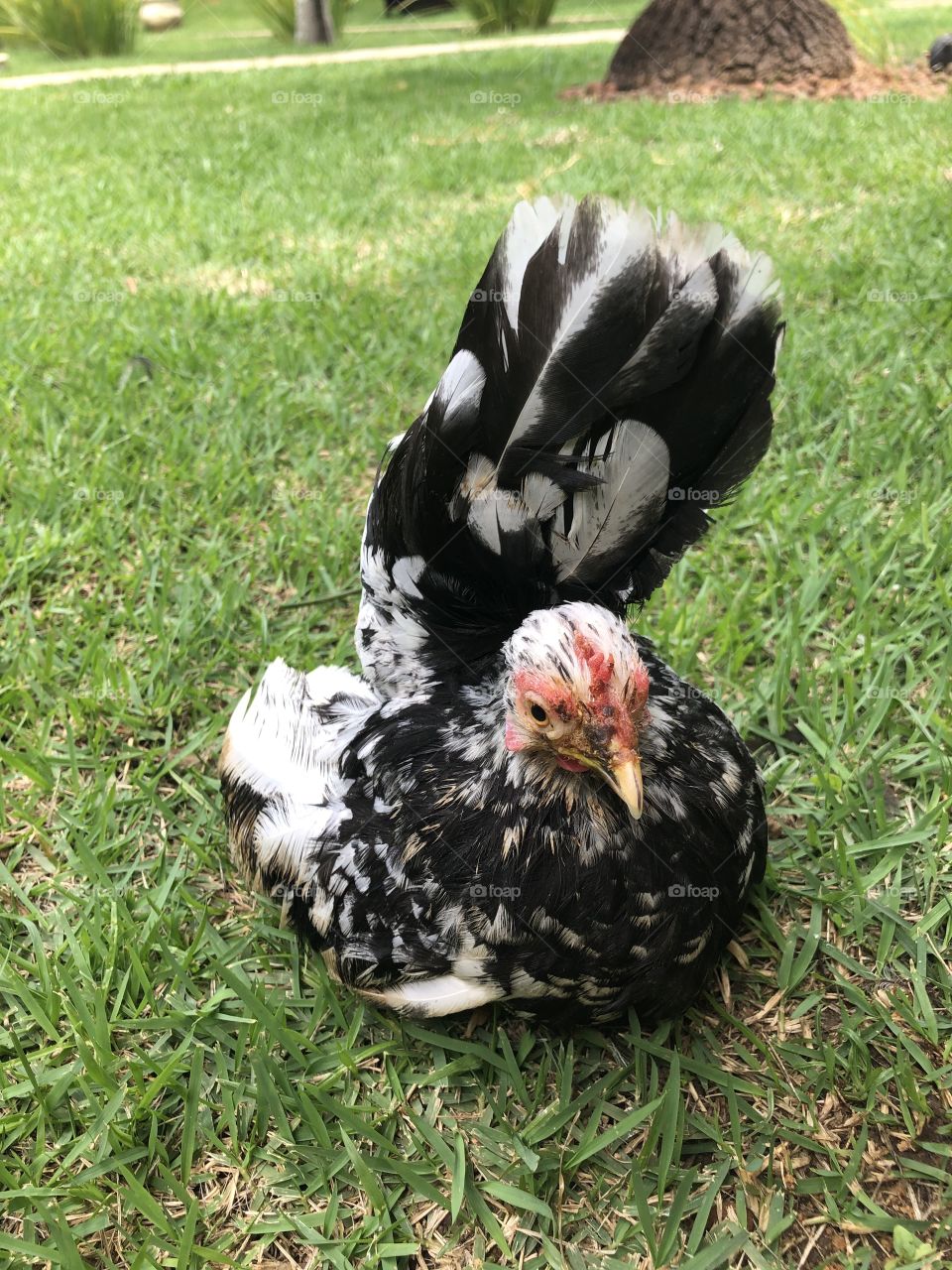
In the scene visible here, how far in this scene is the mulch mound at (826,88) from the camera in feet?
25.3

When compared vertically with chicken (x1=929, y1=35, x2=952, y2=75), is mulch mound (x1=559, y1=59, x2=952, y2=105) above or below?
below

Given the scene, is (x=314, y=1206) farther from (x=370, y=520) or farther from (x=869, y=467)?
(x=869, y=467)

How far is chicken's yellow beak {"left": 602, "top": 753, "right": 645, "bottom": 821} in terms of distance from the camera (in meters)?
1.42

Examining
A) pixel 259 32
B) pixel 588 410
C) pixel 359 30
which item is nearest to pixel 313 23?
pixel 359 30

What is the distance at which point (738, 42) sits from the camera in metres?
8.20

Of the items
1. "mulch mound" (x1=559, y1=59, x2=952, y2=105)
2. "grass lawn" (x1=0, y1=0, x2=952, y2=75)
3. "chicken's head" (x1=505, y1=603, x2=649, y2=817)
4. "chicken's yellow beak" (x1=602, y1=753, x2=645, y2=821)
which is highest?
"grass lawn" (x1=0, y1=0, x2=952, y2=75)

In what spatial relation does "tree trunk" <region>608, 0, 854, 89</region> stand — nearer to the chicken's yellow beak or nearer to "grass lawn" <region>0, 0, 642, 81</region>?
"grass lawn" <region>0, 0, 642, 81</region>

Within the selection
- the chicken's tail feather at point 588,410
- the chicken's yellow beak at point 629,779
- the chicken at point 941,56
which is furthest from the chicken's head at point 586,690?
the chicken at point 941,56

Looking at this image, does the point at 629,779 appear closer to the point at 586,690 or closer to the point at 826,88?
the point at 586,690

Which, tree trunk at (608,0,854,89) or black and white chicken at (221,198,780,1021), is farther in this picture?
tree trunk at (608,0,854,89)

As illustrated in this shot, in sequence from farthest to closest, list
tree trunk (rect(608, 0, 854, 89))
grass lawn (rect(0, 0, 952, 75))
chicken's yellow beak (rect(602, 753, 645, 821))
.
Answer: grass lawn (rect(0, 0, 952, 75))
tree trunk (rect(608, 0, 854, 89))
chicken's yellow beak (rect(602, 753, 645, 821))

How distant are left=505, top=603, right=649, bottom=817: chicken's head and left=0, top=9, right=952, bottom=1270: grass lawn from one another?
67cm

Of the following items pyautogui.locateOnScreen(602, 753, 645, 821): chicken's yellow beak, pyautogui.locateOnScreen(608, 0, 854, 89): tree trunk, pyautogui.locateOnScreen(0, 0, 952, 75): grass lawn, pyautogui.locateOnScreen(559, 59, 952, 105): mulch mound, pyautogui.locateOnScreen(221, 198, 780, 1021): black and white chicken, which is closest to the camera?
pyautogui.locateOnScreen(602, 753, 645, 821): chicken's yellow beak

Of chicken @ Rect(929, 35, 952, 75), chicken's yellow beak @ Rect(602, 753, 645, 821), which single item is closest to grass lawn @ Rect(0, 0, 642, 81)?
chicken @ Rect(929, 35, 952, 75)
